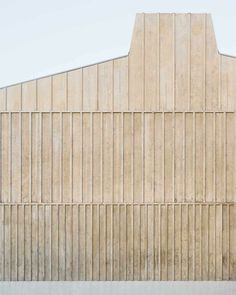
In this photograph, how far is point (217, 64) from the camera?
17.1 meters

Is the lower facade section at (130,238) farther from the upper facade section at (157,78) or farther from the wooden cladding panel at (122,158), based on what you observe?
the upper facade section at (157,78)

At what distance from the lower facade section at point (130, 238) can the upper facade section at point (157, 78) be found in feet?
14.1

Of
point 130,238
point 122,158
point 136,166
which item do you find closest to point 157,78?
point 122,158

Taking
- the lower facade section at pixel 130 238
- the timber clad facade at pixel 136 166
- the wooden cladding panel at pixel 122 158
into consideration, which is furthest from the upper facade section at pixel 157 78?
the lower facade section at pixel 130 238

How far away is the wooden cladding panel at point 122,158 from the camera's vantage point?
17.1 metres

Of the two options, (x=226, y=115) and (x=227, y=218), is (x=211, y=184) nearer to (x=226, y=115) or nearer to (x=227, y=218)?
(x=227, y=218)

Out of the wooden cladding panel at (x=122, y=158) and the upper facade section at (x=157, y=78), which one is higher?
the upper facade section at (x=157, y=78)

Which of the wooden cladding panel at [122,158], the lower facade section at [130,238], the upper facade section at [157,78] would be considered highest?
the upper facade section at [157,78]

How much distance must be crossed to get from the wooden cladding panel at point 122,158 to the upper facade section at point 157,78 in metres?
0.47

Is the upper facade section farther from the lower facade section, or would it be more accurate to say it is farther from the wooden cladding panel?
the lower facade section

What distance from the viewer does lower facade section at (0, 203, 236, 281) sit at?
1700cm

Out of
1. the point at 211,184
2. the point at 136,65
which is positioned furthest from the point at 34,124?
the point at 211,184

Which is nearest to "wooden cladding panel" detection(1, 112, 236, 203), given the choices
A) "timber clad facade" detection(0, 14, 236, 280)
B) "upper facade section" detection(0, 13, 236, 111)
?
"timber clad facade" detection(0, 14, 236, 280)

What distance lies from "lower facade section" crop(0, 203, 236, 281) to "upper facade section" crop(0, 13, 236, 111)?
14.1ft
